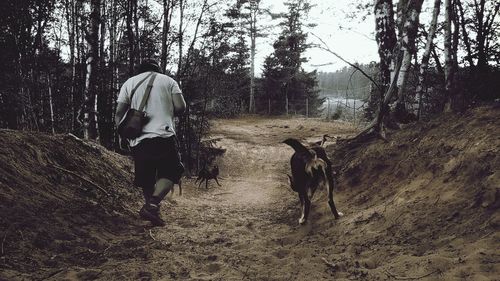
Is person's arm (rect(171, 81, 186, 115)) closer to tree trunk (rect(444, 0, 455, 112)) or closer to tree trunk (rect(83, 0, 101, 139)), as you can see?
tree trunk (rect(444, 0, 455, 112))

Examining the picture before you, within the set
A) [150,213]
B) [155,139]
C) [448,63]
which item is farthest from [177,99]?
[448,63]

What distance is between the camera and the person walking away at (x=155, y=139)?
165 inches

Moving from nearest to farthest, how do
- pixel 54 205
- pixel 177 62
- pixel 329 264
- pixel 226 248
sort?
1. pixel 329 264
2. pixel 226 248
3. pixel 54 205
4. pixel 177 62

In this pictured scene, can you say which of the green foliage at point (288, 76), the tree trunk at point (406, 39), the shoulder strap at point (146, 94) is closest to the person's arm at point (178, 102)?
the shoulder strap at point (146, 94)

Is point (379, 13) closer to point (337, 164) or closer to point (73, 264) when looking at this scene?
point (337, 164)

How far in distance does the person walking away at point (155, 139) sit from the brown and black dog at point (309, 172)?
1628 mm

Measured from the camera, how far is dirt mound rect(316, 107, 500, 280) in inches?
106

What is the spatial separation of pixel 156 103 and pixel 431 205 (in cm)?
339

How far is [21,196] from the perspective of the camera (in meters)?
3.88

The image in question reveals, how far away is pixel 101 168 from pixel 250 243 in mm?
3614

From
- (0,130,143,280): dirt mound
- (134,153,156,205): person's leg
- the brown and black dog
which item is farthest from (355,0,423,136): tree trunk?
(134,153,156,205): person's leg

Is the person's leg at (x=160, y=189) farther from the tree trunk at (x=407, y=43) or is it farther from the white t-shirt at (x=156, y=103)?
the tree trunk at (x=407, y=43)

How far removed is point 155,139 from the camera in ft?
13.8

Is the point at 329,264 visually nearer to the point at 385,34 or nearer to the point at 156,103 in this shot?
the point at 156,103
